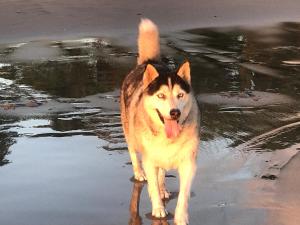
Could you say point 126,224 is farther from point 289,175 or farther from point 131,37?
point 131,37

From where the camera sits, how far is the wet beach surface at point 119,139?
5.47 metres

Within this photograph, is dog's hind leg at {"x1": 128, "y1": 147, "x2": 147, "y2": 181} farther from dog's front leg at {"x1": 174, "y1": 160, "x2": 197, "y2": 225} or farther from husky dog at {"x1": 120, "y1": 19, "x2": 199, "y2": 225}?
dog's front leg at {"x1": 174, "y1": 160, "x2": 197, "y2": 225}

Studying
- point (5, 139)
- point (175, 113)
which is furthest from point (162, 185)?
point (5, 139)

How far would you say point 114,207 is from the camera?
5516mm

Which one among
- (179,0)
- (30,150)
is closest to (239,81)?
(30,150)

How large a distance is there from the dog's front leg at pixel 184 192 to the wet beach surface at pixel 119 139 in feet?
0.38

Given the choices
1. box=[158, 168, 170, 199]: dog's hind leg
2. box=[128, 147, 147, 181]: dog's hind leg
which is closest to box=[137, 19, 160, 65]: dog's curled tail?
box=[128, 147, 147, 181]: dog's hind leg

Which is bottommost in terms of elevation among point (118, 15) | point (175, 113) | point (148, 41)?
point (118, 15)

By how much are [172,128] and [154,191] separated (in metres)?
0.61

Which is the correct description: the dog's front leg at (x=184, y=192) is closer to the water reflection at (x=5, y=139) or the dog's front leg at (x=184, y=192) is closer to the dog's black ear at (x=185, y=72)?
the dog's black ear at (x=185, y=72)

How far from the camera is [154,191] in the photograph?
17.6ft

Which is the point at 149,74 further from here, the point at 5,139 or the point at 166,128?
the point at 5,139

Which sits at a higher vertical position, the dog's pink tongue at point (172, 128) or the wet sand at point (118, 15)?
the dog's pink tongue at point (172, 128)


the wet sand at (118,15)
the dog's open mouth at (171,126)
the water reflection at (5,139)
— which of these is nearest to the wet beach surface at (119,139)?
the water reflection at (5,139)
